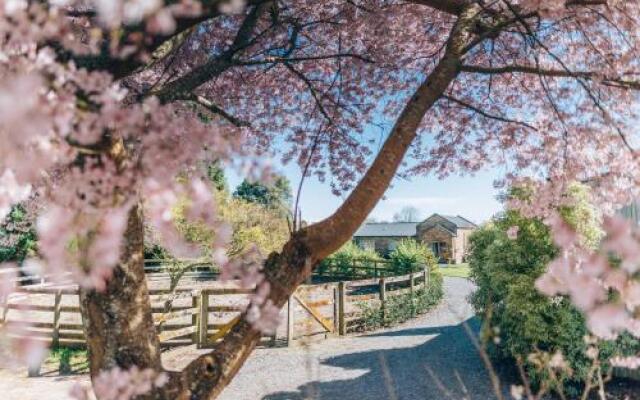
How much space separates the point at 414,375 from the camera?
8953 millimetres

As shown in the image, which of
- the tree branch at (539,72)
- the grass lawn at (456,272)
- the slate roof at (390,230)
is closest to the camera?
the tree branch at (539,72)

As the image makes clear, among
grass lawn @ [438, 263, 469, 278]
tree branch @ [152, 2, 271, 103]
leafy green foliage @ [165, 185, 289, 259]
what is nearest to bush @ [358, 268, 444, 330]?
leafy green foliage @ [165, 185, 289, 259]

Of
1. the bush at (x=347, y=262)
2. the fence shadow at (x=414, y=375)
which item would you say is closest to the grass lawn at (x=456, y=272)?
the bush at (x=347, y=262)

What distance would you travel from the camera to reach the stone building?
50031 millimetres

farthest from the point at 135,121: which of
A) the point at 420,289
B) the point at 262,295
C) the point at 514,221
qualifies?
the point at 420,289

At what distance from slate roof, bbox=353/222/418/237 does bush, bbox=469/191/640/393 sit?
44463 mm

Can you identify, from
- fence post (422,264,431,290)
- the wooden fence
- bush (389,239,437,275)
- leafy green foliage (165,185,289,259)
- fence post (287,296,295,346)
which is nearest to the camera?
the wooden fence

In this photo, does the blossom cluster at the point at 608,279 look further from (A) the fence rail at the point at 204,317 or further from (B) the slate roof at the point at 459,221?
(B) the slate roof at the point at 459,221

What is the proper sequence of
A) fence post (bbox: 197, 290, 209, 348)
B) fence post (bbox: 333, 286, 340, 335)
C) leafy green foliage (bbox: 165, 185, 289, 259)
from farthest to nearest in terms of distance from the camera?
leafy green foliage (bbox: 165, 185, 289, 259)
fence post (bbox: 333, 286, 340, 335)
fence post (bbox: 197, 290, 209, 348)

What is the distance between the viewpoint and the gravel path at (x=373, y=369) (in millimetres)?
7930

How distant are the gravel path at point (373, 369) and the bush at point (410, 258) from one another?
9.43 m

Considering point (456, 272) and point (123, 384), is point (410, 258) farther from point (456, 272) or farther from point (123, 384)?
point (123, 384)

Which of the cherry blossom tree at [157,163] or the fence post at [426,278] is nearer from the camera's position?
the cherry blossom tree at [157,163]

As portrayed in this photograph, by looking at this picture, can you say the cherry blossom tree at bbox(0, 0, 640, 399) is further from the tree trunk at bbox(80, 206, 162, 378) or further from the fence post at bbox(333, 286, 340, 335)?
the fence post at bbox(333, 286, 340, 335)
